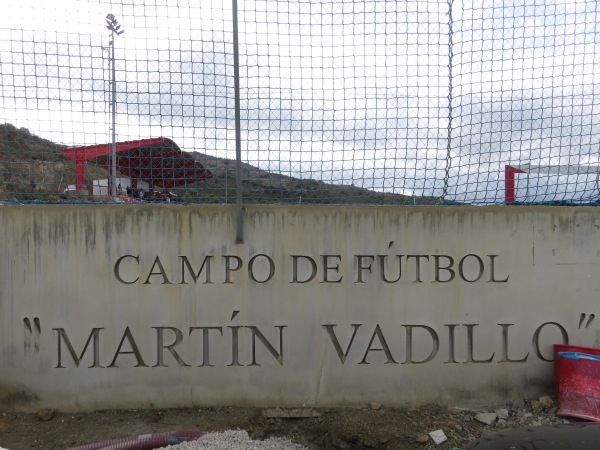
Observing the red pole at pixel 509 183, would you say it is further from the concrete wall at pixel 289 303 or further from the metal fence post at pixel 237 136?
the metal fence post at pixel 237 136

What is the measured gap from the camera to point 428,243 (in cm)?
418

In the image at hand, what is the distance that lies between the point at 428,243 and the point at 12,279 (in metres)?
3.24

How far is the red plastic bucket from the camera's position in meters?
3.80

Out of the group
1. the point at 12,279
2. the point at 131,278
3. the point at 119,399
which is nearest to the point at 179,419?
the point at 119,399

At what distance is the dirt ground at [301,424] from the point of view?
3783 mm

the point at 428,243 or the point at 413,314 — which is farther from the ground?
the point at 428,243

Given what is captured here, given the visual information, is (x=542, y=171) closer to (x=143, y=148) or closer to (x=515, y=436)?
(x=515, y=436)

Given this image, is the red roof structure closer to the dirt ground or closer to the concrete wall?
the concrete wall

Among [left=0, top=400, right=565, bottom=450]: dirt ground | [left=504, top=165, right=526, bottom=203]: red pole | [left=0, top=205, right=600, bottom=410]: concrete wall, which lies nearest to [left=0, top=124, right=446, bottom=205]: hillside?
[left=0, top=205, right=600, bottom=410]: concrete wall

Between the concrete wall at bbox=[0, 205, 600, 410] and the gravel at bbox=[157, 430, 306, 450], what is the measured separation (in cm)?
41

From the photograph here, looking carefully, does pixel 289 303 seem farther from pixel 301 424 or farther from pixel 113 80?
pixel 113 80

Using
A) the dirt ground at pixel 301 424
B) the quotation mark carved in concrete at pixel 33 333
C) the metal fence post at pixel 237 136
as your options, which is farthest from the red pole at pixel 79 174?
the dirt ground at pixel 301 424

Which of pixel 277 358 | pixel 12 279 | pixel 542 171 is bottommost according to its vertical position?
pixel 277 358

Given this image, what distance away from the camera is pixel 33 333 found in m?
4.09
